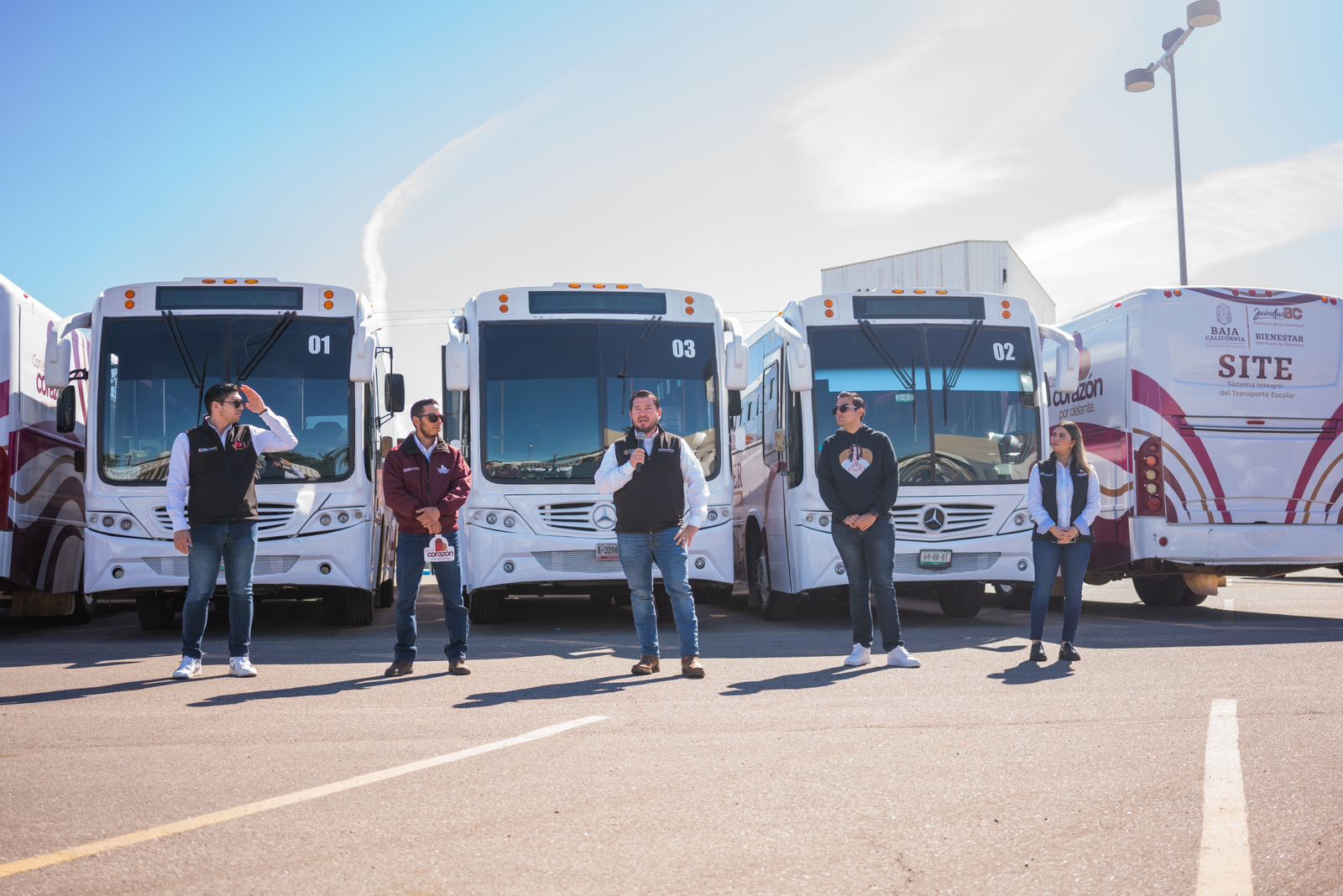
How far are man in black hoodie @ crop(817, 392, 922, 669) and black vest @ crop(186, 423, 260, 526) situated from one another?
4032 mm

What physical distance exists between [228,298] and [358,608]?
127 inches

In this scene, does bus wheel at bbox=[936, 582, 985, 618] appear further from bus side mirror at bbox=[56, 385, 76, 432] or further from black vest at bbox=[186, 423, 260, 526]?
bus side mirror at bbox=[56, 385, 76, 432]

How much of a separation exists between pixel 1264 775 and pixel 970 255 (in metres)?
21.6

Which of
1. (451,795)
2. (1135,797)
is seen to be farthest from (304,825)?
(1135,797)

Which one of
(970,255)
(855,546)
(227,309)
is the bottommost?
(855,546)

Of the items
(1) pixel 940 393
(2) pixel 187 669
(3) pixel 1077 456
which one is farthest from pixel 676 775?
(1) pixel 940 393

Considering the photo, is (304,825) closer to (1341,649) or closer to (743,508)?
(1341,649)

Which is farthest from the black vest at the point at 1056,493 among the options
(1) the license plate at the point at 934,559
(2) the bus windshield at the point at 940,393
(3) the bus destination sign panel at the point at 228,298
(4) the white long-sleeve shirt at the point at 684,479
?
(3) the bus destination sign panel at the point at 228,298

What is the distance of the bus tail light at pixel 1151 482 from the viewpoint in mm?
13039

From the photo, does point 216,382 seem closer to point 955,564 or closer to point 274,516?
point 274,516

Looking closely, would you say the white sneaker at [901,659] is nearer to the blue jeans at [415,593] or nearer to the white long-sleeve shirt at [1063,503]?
the white long-sleeve shirt at [1063,503]

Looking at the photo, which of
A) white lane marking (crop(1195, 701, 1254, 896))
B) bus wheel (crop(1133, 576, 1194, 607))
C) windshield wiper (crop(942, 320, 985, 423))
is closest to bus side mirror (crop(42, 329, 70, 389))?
windshield wiper (crop(942, 320, 985, 423))

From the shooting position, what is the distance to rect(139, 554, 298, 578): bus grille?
1121cm

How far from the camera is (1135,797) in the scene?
488 centimetres
